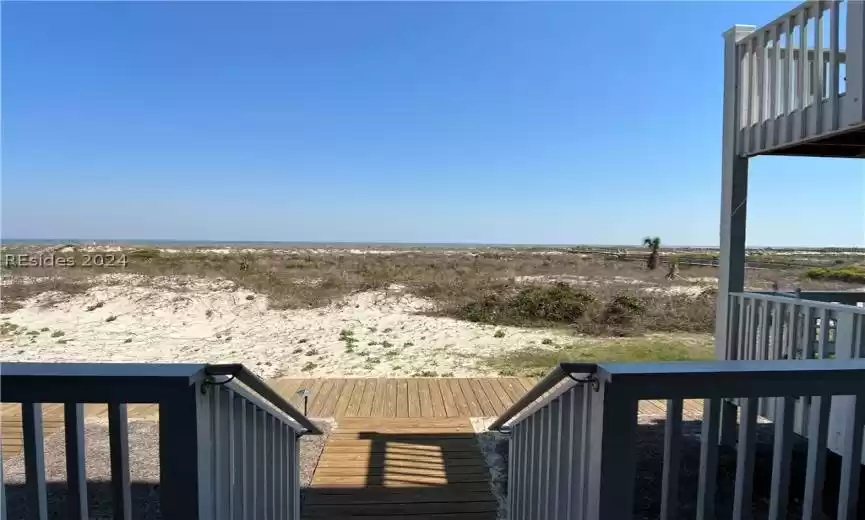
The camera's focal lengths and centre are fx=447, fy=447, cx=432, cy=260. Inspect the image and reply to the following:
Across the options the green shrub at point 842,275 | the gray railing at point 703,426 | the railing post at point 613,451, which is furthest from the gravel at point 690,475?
the green shrub at point 842,275

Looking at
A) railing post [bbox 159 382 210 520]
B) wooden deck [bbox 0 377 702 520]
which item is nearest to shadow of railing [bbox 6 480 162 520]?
wooden deck [bbox 0 377 702 520]

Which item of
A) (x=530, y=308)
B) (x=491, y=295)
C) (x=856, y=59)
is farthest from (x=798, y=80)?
(x=491, y=295)

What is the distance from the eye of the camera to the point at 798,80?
9.30ft

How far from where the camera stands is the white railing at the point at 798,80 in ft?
7.90

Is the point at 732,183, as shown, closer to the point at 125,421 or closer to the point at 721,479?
the point at 721,479

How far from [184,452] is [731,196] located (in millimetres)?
3730

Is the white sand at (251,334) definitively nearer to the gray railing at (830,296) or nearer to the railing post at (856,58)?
the gray railing at (830,296)

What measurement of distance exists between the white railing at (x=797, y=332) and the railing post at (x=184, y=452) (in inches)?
107

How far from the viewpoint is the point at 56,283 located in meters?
12.2

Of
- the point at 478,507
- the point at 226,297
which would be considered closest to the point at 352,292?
the point at 226,297

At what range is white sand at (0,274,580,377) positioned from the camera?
20.1 feet

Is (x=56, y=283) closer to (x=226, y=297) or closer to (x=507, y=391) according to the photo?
(x=226, y=297)

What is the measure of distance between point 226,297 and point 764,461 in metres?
10.8

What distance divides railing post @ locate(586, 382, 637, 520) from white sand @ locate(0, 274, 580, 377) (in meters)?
4.66
